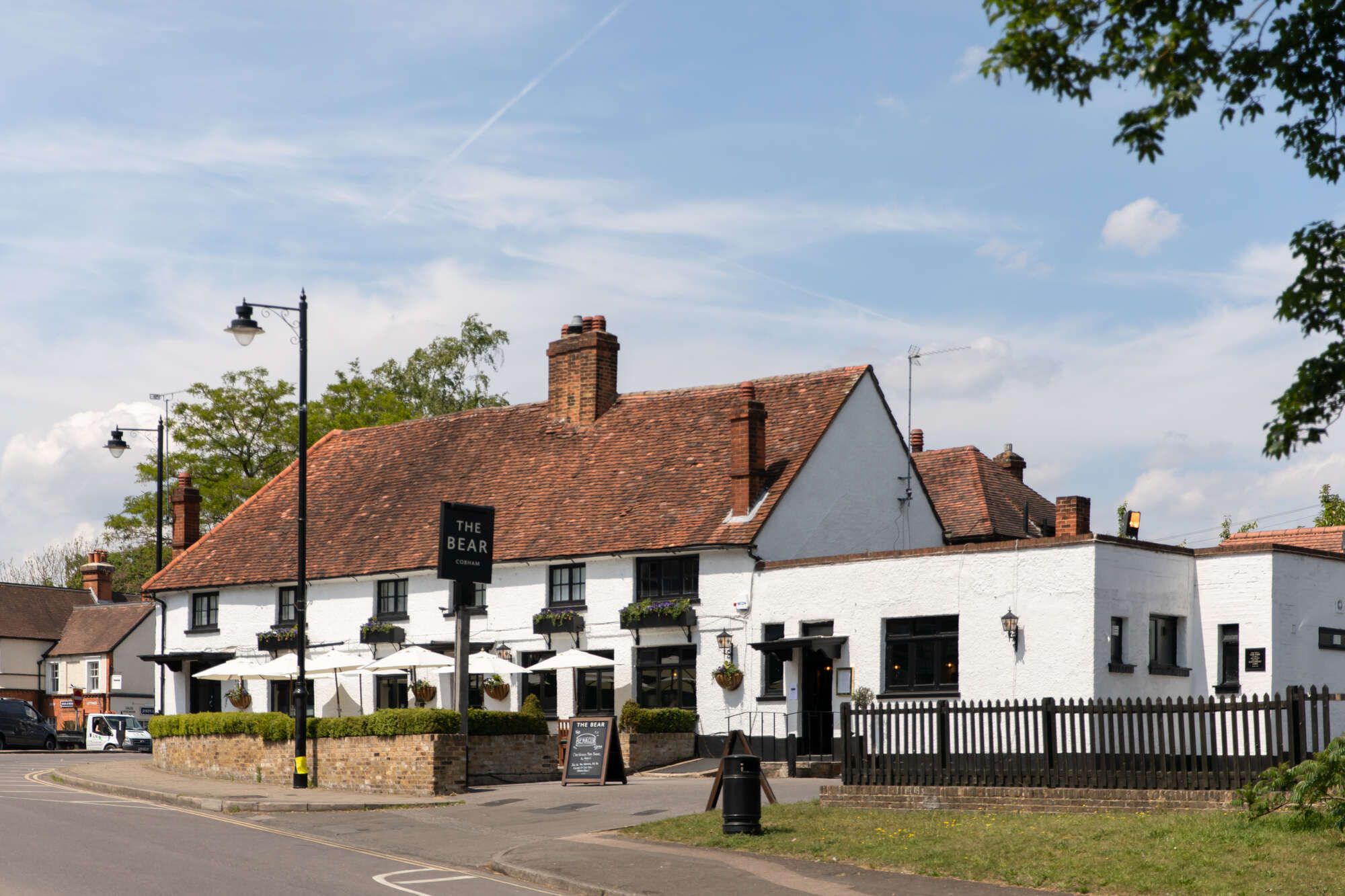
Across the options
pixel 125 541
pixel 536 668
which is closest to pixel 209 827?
pixel 536 668

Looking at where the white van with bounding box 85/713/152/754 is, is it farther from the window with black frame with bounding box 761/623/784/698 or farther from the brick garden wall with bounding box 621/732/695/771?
the window with black frame with bounding box 761/623/784/698

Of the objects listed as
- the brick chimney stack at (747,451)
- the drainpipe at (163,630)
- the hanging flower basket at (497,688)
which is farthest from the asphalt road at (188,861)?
the drainpipe at (163,630)

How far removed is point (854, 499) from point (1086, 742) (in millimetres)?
17324

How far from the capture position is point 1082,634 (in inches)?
1123

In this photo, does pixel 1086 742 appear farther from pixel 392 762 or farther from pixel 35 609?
pixel 35 609

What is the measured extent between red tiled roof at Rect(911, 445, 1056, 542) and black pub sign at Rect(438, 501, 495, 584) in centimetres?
1694

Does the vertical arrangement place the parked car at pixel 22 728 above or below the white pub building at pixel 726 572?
below

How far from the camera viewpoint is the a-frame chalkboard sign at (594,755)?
27875 mm

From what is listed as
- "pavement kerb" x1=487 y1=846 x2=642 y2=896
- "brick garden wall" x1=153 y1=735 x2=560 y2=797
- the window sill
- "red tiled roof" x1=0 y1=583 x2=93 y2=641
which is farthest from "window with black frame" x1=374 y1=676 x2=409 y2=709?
"red tiled roof" x1=0 y1=583 x2=93 y2=641

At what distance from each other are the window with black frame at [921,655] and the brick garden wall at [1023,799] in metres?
8.92

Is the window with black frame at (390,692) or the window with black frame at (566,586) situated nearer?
the window with black frame at (566,586)

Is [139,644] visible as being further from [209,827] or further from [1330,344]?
[1330,344]

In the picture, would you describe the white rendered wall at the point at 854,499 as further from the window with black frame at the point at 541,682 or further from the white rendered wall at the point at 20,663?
the white rendered wall at the point at 20,663

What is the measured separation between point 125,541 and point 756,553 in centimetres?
4804
